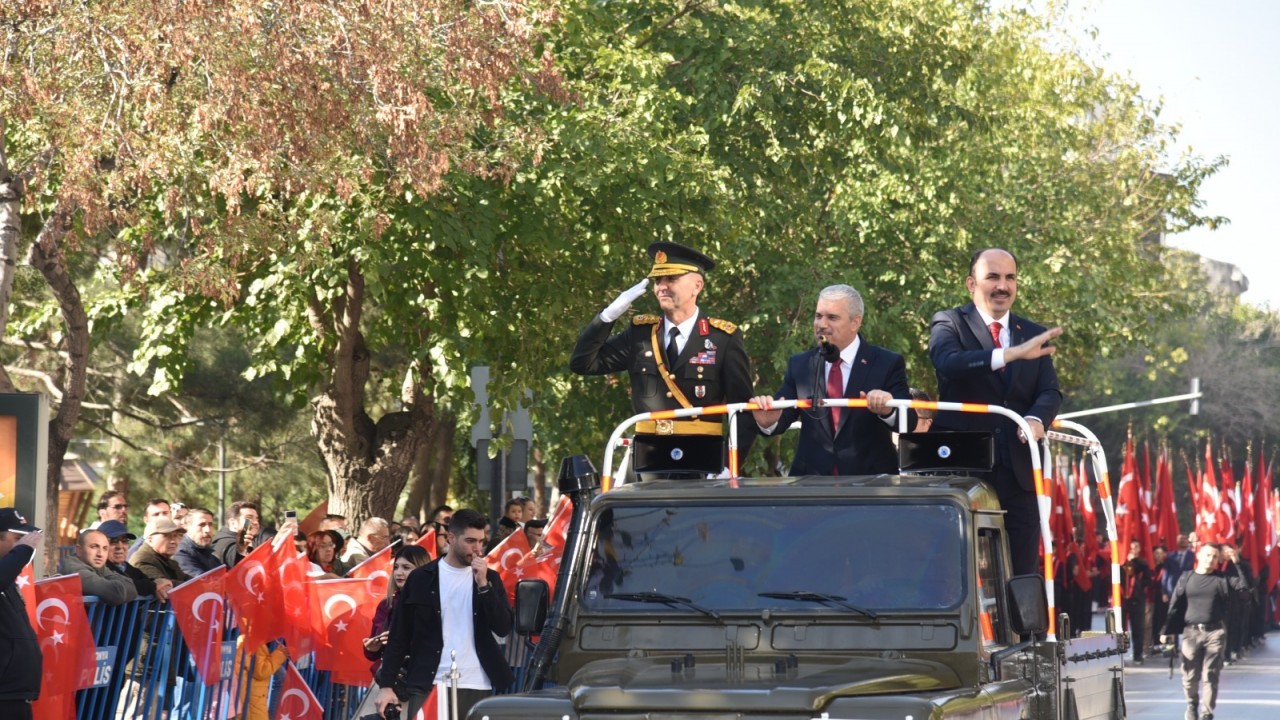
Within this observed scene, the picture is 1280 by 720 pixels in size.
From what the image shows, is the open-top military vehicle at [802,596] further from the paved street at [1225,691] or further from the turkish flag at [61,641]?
the paved street at [1225,691]

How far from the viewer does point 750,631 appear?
22.7 ft

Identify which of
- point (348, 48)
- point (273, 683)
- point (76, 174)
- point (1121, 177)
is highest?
point (1121, 177)

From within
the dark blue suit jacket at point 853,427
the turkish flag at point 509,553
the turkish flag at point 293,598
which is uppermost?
the dark blue suit jacket at point 853,427

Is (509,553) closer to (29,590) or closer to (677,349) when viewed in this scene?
(29,590)

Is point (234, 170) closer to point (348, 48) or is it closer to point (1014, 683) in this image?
point (348, 48)

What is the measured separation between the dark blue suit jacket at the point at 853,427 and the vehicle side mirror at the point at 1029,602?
1717 mm

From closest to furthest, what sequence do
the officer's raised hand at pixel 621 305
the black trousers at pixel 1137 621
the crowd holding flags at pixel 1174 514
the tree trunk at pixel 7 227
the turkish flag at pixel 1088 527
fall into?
the officer's raised hand at pixel 621 305 < the tree trunk at pixel 7 227 < the black trousers at pixel 1137 621 < the turkish flag at pixel 1088 527 < the crowd holding flags at pixel 1174 514

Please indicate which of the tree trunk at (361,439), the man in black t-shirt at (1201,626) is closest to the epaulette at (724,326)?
the tree trunk at (361,439)

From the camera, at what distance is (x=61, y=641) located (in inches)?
400

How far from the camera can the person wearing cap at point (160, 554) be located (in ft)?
39.4

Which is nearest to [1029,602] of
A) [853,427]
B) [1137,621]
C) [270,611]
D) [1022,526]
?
[1022,526]

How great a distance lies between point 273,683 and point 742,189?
42.9ft

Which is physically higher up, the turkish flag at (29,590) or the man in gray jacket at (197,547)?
the man in gray jacket at (197,547)

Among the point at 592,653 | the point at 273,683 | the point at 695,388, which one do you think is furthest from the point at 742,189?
the point at 592,653
